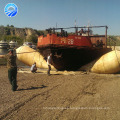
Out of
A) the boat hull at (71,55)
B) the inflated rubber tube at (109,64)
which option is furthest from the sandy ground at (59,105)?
the boat hull at (71,55)

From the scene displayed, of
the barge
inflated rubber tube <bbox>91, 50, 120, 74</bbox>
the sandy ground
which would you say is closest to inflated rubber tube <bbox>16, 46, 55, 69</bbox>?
the barge

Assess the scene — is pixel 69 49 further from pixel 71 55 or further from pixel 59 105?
pixel 59 105

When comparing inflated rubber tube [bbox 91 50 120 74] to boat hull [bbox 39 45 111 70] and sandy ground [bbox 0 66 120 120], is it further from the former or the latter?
sandy ground [bbox 0 66 120 120]

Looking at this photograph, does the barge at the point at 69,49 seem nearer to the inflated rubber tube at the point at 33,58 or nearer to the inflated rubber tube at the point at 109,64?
the inflated rubber tube at the point at 109,64

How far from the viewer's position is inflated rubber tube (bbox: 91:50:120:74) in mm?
8688

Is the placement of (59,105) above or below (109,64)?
below

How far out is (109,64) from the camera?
893 cm

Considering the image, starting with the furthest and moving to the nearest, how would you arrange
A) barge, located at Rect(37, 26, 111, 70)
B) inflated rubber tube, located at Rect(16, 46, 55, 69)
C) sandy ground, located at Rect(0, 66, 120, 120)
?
inflated rubber tube, located at Rect(16, 46, 55, 69) < barge, located at Rect(37, 26, 111, 70) < sandy ground, located at Rect(0, 66, 120, 120)

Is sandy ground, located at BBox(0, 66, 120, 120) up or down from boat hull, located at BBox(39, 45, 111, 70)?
down

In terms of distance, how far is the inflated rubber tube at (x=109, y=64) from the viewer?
869 cm

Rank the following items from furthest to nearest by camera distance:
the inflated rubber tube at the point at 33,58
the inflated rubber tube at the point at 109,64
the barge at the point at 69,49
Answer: the inflated rubber tube at the point at 33,58, the barge at the point at 69,49, the inflated rubber tube at the point at 109,64

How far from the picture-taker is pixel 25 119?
313 cm

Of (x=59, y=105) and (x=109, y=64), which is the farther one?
(x=109, y=64)

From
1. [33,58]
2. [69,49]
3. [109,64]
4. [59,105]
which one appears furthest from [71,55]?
[59,105]
